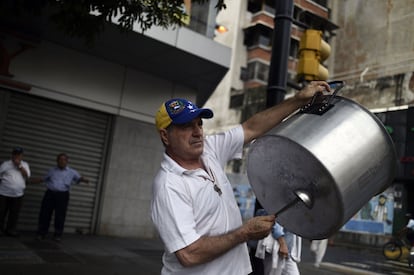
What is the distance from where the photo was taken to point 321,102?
1950mm

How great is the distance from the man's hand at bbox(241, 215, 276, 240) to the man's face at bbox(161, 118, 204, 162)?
457mm

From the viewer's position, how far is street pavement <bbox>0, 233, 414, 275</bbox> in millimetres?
5230

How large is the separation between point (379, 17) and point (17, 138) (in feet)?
22.9

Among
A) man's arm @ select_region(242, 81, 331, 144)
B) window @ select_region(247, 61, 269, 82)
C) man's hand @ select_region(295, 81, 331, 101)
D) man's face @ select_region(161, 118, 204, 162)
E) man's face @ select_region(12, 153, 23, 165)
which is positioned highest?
window @ select_region(247, 61, 269, 82)

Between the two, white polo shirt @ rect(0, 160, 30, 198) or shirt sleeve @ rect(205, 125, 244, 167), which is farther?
white polo shirt @ rect(0, 160, 30, 198)

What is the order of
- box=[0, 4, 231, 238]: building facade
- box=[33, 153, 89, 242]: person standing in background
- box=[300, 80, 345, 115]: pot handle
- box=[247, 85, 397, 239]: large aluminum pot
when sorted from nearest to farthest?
box=[247, 85, 397, 239]: large aluminum pot < box=[300, 80, 345, 115]: pot handle < box=[33, 153, 89, 242]: person standing in background < box=[0, 4, 231, 238]: building facade

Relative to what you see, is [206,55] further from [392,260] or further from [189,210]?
[392,260]

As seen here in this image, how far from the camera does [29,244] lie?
22.0 ft

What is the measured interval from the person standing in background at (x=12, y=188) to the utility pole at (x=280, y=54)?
5052 millimetres

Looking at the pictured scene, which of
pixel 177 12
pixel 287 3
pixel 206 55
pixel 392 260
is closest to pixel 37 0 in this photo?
pixel 177 12

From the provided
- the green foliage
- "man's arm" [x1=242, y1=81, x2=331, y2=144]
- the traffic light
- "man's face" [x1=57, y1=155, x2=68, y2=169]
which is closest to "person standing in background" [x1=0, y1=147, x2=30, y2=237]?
"man's face" [x1=57, y1=155, x2=68, y2=169]

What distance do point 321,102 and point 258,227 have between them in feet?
2.21

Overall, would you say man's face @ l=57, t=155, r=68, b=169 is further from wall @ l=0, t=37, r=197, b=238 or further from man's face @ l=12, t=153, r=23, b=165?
wall @ l=0, t=37, r=197, b=238

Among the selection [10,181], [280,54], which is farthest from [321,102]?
[10,181]
